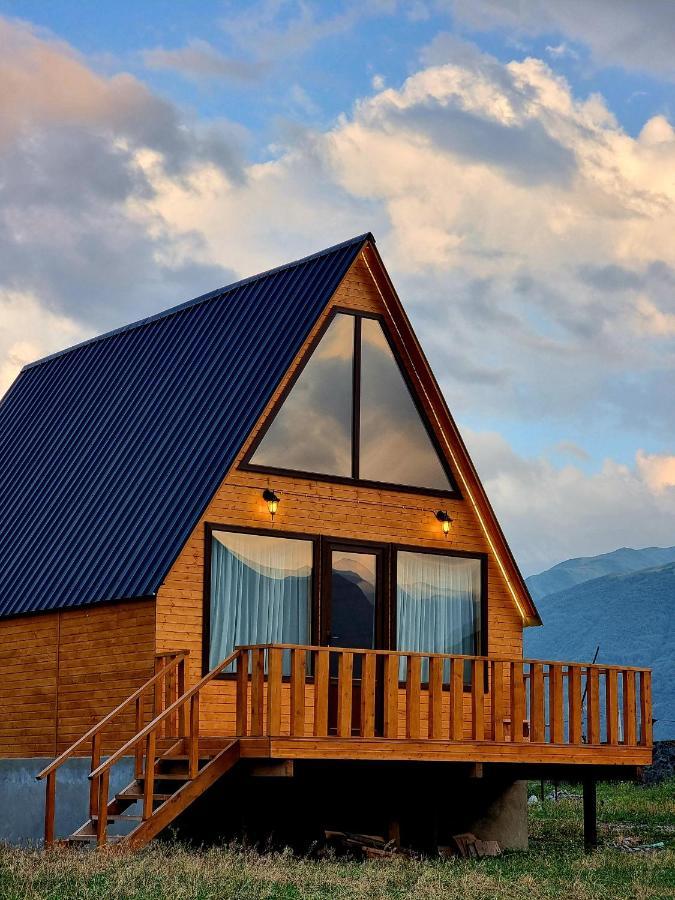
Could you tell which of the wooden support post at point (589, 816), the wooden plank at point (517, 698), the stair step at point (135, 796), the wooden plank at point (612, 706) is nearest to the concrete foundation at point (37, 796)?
the stair step at point (135, 796)

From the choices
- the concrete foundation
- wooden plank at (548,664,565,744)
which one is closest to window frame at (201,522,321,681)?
the concrete foundation

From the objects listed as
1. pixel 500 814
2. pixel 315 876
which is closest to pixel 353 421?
pixel 500 814

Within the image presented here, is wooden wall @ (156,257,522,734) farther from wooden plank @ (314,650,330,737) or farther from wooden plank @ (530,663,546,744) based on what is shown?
wooden plank @ (530,663,546,744)

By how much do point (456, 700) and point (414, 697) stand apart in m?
0.74

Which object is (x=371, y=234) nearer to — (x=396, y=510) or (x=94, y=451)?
(x=396, y=510)

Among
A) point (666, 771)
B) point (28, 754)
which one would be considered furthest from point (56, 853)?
point (666, 771)

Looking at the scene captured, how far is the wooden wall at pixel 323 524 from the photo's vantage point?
19.3 metres

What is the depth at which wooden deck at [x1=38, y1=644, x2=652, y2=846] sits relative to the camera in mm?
17562

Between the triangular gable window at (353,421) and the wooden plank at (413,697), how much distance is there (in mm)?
3172

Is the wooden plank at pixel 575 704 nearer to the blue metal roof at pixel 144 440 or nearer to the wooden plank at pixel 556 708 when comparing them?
the wooden plank at pixel 556 708

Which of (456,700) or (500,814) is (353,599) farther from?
(500,814)

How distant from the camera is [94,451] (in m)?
23.3

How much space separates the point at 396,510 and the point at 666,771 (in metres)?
17.8

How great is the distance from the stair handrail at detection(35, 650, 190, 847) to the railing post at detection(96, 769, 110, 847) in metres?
0.58
